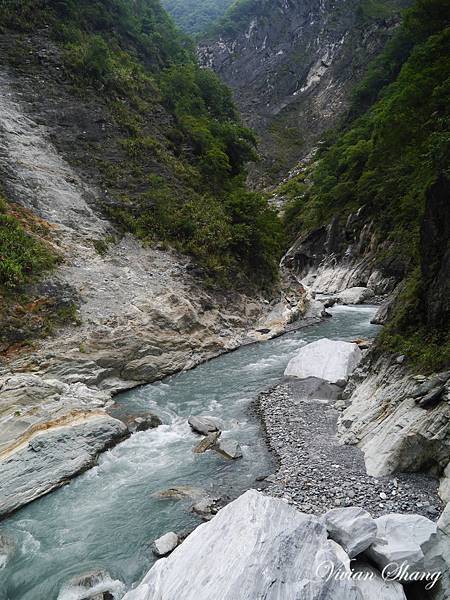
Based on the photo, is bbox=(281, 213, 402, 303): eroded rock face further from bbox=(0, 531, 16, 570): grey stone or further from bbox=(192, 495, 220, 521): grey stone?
bbox=(0, 531, 16, 570): grey stone

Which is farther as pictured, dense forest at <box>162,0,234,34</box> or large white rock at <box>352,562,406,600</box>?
dense forest at <box>162,0,234,34</box>

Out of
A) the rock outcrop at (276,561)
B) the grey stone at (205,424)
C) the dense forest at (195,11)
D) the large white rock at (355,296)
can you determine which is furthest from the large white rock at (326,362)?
the dense forest at (195,11)

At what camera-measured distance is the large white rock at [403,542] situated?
17.3 feet

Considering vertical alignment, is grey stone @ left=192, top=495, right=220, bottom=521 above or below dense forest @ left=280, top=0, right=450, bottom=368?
below

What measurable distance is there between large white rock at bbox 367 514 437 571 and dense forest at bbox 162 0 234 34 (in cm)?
15860

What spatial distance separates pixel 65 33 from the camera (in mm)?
31719

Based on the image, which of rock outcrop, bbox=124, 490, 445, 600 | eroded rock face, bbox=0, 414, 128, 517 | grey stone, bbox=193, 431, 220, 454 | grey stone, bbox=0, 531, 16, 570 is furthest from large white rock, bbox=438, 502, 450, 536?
eroded rock face, bbox=0, 414, 128, 517

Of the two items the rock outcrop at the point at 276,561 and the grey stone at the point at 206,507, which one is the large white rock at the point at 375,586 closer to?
the rock outcrop at the point at 276,561

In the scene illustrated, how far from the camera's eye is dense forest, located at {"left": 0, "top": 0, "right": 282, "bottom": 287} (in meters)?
24.0

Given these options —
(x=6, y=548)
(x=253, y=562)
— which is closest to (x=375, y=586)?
(x=253, y=562)

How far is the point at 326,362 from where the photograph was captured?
14.7m

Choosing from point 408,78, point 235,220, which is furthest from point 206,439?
point 408,78

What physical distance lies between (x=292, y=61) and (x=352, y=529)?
380 ft

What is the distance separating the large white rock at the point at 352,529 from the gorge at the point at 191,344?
49 millimetres
